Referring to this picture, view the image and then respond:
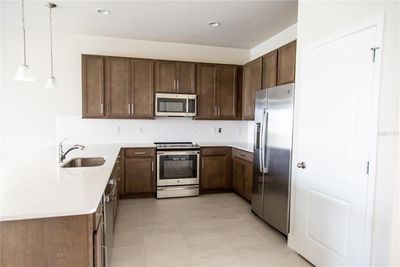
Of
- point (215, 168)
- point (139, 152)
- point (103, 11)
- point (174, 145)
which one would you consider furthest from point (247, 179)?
point (103, 11)

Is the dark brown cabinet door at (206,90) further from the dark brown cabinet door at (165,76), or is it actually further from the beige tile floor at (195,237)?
the beige tile floor at (195,237)

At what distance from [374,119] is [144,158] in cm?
323

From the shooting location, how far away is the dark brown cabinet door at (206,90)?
14.9 feet

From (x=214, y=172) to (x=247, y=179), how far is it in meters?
0.70

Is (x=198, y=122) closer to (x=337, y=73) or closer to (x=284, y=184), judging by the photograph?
(x=284, y=184)

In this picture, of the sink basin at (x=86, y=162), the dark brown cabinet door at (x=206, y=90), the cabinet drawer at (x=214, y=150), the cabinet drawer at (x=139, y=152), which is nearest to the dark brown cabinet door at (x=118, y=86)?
the cabinet drawer at (x=139, y=152)

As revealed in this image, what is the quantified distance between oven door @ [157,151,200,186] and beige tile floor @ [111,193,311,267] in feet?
1.29

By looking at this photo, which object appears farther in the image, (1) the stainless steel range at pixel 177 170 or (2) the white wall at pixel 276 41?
(1) the stainless steel range at pixel 177 170

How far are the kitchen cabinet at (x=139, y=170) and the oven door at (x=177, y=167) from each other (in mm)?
131

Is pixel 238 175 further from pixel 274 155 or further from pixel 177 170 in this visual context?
pixel 274 155

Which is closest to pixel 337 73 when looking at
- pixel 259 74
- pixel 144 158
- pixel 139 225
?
pixel 259 74

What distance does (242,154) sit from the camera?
4.13 meters

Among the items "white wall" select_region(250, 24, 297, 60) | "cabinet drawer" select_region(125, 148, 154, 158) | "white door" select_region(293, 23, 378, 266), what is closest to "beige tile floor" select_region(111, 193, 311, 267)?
"white door" select_region(293, 23, 378, 266)

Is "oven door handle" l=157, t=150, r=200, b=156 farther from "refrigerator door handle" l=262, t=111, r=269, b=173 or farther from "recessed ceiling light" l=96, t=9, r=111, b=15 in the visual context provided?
"recessed ceiling light" l=96, t=9, r=111, b=15
